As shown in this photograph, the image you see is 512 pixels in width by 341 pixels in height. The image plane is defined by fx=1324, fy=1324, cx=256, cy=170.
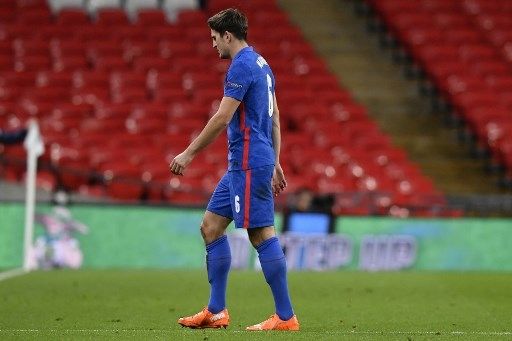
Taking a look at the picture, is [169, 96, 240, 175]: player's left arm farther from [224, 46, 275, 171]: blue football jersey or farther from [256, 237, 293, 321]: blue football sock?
[256, 237, 293, 321]: blue football sock

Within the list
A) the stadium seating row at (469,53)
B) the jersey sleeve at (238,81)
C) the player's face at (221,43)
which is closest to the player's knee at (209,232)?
the jersey sleeve at (238,81)

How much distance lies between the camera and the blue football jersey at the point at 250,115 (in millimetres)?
8398

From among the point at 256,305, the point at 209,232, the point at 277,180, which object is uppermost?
the point at 277,180

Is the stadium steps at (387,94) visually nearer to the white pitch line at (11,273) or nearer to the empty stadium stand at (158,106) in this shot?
the empty stadium stand at (158,106)

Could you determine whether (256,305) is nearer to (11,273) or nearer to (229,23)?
(229,23)

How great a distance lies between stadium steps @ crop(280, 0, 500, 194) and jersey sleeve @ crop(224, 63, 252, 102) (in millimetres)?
14852

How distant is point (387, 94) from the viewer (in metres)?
25.8

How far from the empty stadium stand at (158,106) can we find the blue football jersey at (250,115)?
9.19 meters

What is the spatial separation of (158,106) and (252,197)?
45.5 feet

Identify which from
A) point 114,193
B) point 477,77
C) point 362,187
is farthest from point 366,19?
point 114,193

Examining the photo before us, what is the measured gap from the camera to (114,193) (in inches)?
751

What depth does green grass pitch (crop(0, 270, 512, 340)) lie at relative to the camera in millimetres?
8555

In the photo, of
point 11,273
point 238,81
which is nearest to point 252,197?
point 238,81

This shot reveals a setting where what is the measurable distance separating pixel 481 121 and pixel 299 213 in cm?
710
